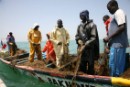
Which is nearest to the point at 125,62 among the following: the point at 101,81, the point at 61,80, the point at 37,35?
the point at 101,81

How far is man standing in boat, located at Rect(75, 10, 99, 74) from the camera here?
22.1 feet

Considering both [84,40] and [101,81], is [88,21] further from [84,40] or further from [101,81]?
[101,81]

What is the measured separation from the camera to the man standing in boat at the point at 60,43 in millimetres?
9648

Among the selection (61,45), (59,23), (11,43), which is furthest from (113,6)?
(11,43)

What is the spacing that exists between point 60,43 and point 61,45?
0.22 m

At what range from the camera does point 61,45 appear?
32.4 ft

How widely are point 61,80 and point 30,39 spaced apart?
5221 mm

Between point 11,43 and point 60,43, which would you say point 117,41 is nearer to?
point 60,43

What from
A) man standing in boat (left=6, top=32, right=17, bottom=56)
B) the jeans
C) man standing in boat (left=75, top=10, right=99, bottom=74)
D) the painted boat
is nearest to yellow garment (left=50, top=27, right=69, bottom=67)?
the painted boat

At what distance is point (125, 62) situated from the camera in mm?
6324

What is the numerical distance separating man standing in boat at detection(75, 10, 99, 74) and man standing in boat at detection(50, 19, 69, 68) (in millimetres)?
2591

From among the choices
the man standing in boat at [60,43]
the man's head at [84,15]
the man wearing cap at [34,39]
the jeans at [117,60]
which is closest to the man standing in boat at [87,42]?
the man's head at [84,15]

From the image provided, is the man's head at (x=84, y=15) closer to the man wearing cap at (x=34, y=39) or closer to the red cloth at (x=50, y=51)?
the red cloth at (x=50, y=51)

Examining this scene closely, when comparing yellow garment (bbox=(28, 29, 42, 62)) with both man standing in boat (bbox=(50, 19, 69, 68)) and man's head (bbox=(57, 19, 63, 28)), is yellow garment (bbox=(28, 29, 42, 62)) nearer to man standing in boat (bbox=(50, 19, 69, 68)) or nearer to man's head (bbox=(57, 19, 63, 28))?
man standing in boat (bbox=(50, 19, 69, 68))
